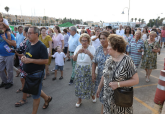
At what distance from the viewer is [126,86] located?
1.79 metres

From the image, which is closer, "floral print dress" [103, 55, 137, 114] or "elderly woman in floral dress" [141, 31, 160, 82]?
"floral print dress" [103, 55, 137, 114]

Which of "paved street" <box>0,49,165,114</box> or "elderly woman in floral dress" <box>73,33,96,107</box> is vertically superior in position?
"elderly woman in floral dress" <box>73,33,96,107</box>

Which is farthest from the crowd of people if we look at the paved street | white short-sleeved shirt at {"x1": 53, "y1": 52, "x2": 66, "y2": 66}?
the paved street

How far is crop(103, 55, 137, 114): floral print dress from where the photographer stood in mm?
1778

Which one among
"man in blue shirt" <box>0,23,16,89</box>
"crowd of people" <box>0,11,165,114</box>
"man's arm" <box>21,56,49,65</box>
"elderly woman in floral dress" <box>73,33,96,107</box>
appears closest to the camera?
"crowd of people" <box>0,11,165,114</box>

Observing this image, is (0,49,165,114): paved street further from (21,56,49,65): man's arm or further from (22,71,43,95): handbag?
(21,56,49,65): man's arm

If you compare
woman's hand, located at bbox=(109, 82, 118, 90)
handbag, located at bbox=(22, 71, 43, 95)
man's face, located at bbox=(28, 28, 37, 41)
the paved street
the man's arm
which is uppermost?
man's face, located at bbox=(28, 28, 37, 41)

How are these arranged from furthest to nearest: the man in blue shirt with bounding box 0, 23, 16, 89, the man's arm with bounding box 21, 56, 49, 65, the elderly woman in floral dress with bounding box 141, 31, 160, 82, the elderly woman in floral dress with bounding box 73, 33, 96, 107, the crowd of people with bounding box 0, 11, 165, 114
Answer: the elderly woman in floral dress with bounding box 141, 31, 160, 82 → the man in blue shirt with bounding box 0, 23, 16, 89 → the elderly woman in floral dress with bounding box 73, 33, 96, 107 → the man's arm with bounding box 21, 56, 49, 65 → the crowd of people with bounding box 0, 11, 165, 114

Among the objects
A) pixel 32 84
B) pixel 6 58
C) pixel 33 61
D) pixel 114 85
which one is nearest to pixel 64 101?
pixel 32 84

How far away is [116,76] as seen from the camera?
1818mm

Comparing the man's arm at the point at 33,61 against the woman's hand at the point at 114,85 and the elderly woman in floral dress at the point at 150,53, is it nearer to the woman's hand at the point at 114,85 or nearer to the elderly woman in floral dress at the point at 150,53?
the woman's hand at the point at 114,85

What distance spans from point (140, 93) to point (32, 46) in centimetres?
371

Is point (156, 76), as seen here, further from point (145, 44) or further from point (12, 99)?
point (12, 99)

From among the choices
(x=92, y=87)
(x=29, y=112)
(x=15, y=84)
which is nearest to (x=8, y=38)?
(x=15, y=84)
